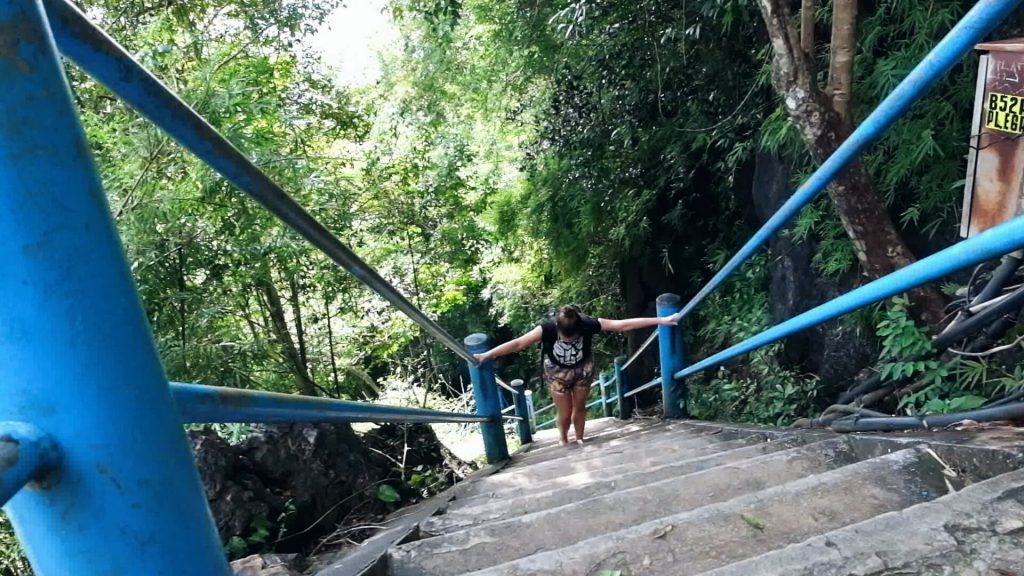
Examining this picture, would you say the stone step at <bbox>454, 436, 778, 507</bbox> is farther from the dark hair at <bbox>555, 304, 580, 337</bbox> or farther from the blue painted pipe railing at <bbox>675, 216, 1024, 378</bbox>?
the blue painted pipe railing at <bbox>675, 216, 1024, 378</bbox>

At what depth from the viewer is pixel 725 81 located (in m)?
5.42

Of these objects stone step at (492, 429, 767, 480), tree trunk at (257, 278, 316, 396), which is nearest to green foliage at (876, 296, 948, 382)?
stone step at (492, 429, 767, 480)

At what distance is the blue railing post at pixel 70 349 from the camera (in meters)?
0.53

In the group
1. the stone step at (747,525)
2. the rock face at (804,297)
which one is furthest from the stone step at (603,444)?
the stone step at (747,525)

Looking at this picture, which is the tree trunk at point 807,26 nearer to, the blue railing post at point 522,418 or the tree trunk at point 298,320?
the blue railing post at point 522,418

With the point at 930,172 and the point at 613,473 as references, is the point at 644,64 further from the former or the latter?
the point at 613,473

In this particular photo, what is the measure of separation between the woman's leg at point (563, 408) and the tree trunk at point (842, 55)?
2513 millimetres

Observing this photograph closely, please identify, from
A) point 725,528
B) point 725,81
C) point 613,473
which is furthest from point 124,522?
point 725,81

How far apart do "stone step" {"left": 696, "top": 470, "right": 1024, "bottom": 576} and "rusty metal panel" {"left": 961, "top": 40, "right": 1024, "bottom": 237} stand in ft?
4.66

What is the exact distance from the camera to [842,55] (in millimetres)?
2930

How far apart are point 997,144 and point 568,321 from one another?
2445mm

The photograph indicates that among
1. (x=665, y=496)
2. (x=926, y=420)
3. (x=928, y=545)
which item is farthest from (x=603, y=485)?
(x=928, y=545)

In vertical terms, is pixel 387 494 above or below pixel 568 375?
below

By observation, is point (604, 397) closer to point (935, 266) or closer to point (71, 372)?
point (935, 266)
